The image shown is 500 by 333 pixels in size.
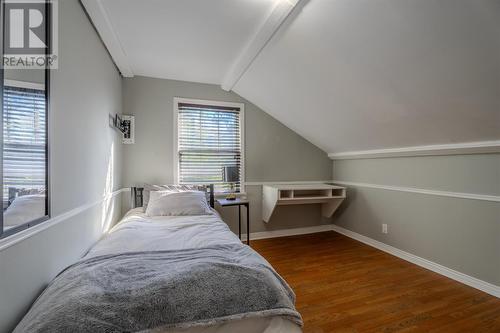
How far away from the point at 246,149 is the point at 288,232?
5.02ft

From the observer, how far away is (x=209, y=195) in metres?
3.08

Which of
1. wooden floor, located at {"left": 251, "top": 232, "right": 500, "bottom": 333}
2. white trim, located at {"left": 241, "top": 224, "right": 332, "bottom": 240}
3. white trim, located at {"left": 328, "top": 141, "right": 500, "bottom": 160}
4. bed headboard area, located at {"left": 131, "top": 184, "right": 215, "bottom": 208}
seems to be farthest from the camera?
white trim, located at {"left": 241, "top": 224, "right": 332, "bottom": 240}

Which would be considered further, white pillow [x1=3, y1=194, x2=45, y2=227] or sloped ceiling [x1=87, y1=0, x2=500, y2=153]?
sloped ceiling [x1=87, y1=0, x2=500, y2=153]

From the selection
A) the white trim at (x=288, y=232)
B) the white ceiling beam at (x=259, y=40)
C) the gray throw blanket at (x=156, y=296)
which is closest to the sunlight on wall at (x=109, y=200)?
the gray throw blanket at (x=156, y=296)

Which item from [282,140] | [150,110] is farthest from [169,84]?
[282,140]

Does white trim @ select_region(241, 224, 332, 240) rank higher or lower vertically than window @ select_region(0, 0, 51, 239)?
lower

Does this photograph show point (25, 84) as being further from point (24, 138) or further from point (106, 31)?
point (106, 31)

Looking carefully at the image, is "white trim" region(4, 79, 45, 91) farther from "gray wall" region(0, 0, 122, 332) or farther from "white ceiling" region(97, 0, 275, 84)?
"white ceiling" region(97, 0, 275, 84)

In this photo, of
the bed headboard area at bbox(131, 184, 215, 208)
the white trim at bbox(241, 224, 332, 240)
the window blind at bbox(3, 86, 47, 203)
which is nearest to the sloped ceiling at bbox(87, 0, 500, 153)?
the window blind at bbox(3, 86, 47, 203)

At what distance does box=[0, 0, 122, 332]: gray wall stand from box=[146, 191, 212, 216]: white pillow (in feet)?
1.50

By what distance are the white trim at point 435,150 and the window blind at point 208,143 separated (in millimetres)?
1833

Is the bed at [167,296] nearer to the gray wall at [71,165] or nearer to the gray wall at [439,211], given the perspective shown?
the gray wall at [71,165]

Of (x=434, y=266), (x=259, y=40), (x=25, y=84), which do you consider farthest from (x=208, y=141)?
(x=434, y=266)

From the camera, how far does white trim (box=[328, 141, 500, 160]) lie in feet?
6.35
